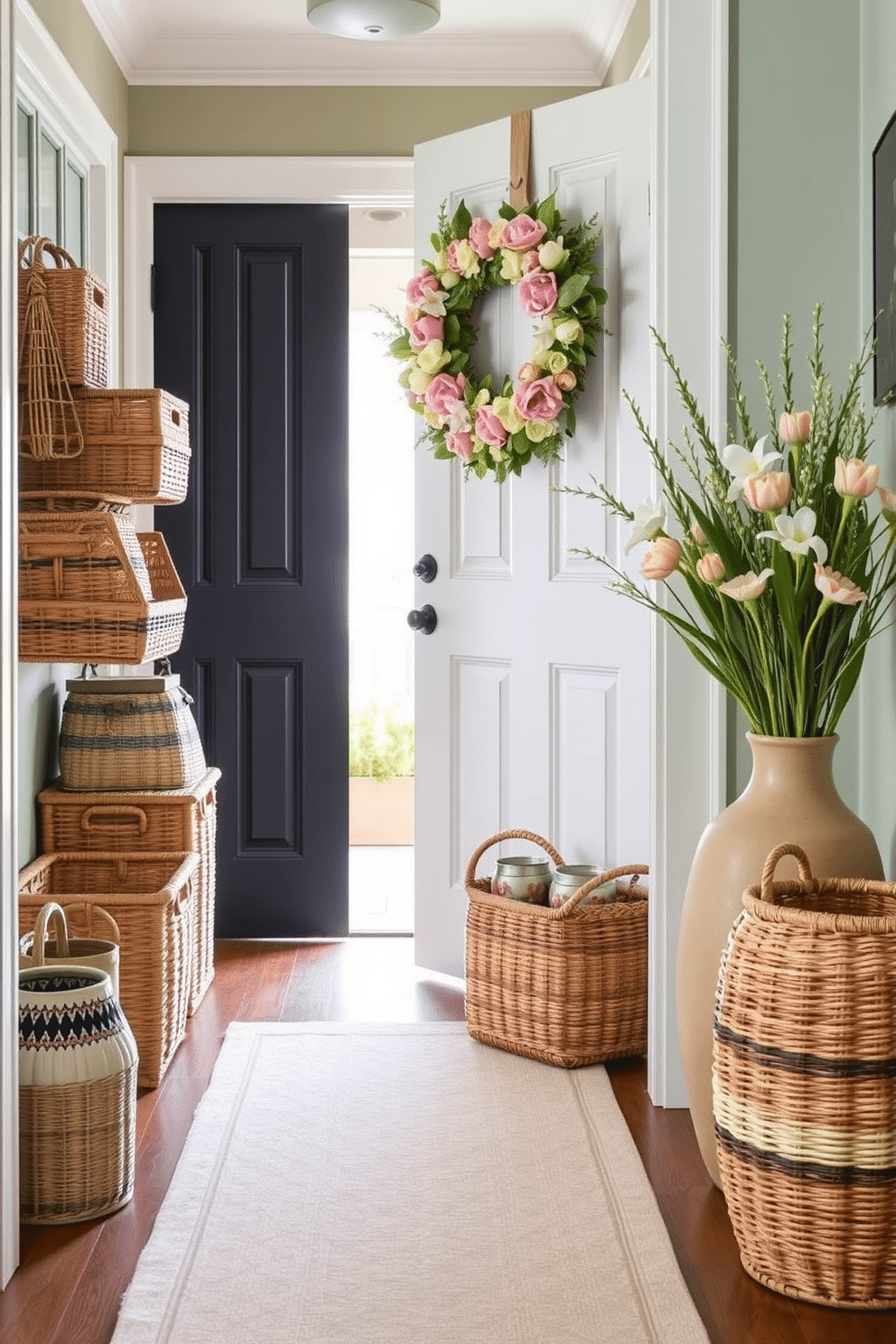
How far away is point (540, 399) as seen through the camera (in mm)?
3275

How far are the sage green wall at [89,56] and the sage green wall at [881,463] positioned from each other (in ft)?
5.70

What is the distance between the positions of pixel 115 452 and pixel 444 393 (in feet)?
2.60

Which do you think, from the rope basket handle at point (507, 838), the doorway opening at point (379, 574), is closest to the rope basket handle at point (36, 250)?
the rope basket handle at point (507, 838)

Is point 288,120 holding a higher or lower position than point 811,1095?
higher

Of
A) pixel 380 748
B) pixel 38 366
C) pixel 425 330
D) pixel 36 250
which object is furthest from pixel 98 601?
pixel 380 748

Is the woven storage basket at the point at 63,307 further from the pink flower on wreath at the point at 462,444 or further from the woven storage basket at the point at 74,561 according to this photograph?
the pink flower on wreath at the point at 462,444

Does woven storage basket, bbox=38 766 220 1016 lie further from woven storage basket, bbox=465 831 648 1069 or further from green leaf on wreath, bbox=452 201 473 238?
green leaf on wreath, bbox=452 201 473 238

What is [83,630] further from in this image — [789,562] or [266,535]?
[789,562]

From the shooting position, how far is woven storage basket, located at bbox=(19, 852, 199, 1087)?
2881mm

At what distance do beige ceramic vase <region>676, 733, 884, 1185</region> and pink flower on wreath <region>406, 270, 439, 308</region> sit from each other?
1643mm

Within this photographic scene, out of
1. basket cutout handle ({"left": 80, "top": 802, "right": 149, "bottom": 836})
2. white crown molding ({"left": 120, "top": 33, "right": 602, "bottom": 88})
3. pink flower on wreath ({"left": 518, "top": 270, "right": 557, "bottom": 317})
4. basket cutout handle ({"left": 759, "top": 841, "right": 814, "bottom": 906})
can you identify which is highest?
white crown molding ({"left": 120, "top": 33, "right": 602, "bottom": 88})

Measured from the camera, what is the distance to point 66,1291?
2.02m

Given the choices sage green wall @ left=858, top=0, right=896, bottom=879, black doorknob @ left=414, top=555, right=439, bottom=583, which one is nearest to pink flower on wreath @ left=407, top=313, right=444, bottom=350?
black doorknob @ left=414, top=555, right=439, bottom=583

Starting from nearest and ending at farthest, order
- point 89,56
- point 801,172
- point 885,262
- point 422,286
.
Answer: point 885,262 → point 801,172 → point 422,286 → point 89,56
